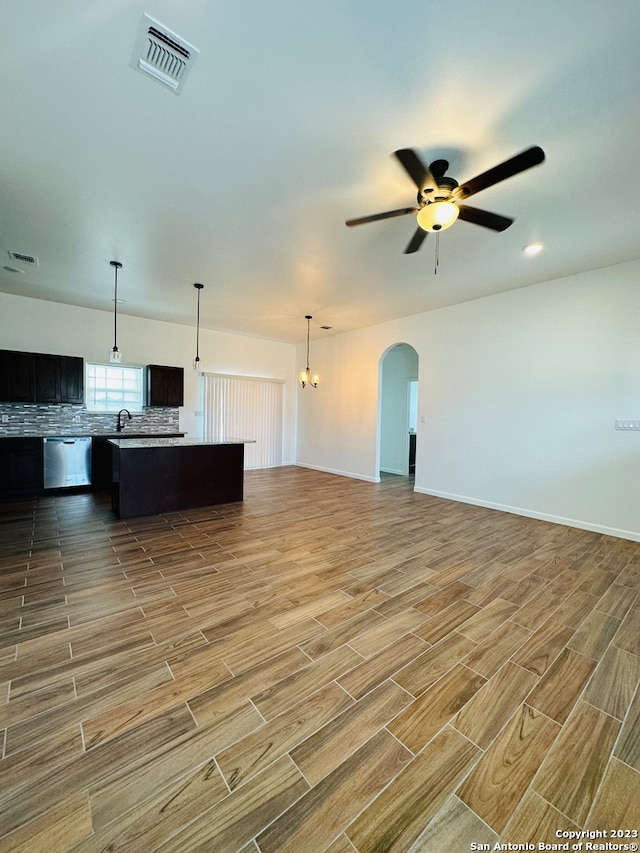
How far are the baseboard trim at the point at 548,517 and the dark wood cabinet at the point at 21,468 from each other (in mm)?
6043

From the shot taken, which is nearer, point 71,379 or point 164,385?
point 71,379

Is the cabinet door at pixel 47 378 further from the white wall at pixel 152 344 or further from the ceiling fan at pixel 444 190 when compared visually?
the ceiling fan at pixel 444 190

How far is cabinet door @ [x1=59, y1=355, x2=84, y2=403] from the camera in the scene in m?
5.50

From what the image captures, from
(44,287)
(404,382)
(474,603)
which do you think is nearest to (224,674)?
(474,603)

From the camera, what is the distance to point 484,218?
249 centimetres

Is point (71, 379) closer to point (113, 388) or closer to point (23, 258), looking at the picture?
point (113, 388)

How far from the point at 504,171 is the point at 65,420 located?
262 inches

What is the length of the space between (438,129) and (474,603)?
10.2ft

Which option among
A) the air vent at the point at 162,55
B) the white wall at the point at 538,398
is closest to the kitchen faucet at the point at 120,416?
the white wall at the point at 538,398

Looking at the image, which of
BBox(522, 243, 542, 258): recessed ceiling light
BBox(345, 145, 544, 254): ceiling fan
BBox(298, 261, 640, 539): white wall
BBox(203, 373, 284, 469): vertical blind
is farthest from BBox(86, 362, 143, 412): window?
BBox(522, 243, 542, 258): recessed ceiling light

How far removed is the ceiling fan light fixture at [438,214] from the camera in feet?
7.69

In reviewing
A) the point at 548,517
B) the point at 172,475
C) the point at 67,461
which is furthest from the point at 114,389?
the point at 548,517

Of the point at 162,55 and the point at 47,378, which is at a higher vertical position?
the point at 162,55

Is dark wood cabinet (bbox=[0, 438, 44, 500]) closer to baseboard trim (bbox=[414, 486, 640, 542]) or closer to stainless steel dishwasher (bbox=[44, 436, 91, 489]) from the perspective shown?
stainless steel dishwasher (bbox=[44, 436, 91, 489])
